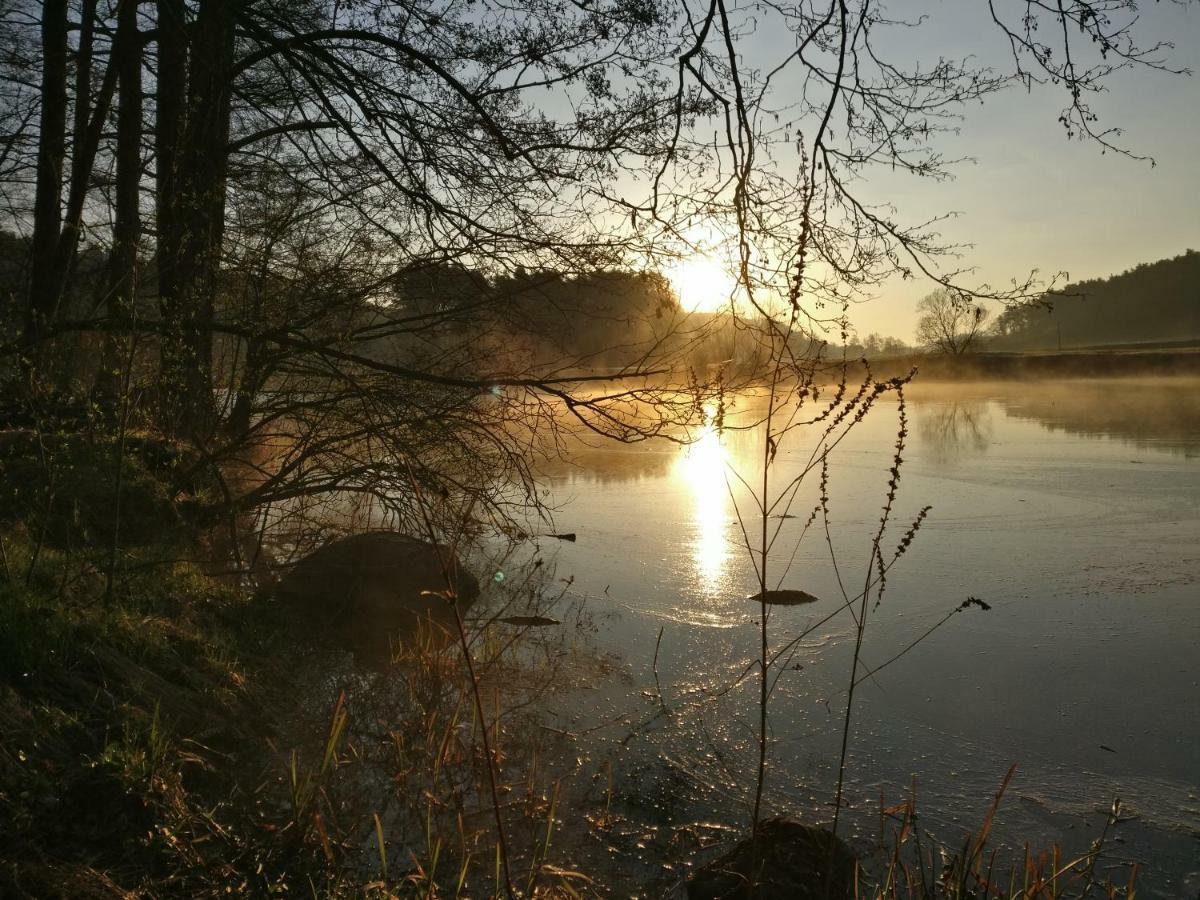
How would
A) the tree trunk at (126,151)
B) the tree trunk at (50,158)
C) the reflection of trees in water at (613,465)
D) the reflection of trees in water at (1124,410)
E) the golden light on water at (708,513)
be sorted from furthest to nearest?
the reflection of trees in water at (1124,410), the reflection of trees in water at (613,465), the golden light on water at (708,513), the tree trunk at (50,158), the tree trunk at (126,151)

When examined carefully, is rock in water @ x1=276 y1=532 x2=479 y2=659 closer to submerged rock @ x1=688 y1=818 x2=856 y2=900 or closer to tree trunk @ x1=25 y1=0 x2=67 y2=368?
tree trunk @ x1=25 y1=0 x2=67 y2=368

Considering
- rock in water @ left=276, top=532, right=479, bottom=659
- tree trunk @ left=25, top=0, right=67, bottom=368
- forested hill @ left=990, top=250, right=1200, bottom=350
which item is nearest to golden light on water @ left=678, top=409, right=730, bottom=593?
rock in water @ left=276, top=532, right=479, bottom=659

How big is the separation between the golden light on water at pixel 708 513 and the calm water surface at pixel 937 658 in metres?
0.05

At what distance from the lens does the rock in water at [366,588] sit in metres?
5.85

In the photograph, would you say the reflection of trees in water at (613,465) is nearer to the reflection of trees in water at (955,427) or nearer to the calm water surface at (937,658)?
the calm water surface at (937,658)

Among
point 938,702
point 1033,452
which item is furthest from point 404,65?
point 1033,452

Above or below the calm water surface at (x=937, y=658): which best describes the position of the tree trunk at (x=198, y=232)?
above

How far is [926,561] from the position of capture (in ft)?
24.1

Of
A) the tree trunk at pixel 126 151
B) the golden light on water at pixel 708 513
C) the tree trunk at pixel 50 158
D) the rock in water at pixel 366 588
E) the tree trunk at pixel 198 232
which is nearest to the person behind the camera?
the tree trunk at pixel 198 232

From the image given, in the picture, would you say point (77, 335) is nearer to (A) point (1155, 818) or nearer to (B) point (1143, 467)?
(A) point (1155, 818)

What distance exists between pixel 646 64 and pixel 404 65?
1.66 m

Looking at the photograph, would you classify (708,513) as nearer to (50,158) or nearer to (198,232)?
(198,232)

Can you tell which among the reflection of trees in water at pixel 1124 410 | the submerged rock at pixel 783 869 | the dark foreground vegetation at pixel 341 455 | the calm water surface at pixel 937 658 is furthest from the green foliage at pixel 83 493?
the reflection of trees in water at pixel 1124 410

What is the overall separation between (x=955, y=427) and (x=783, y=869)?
17432 millimetres
